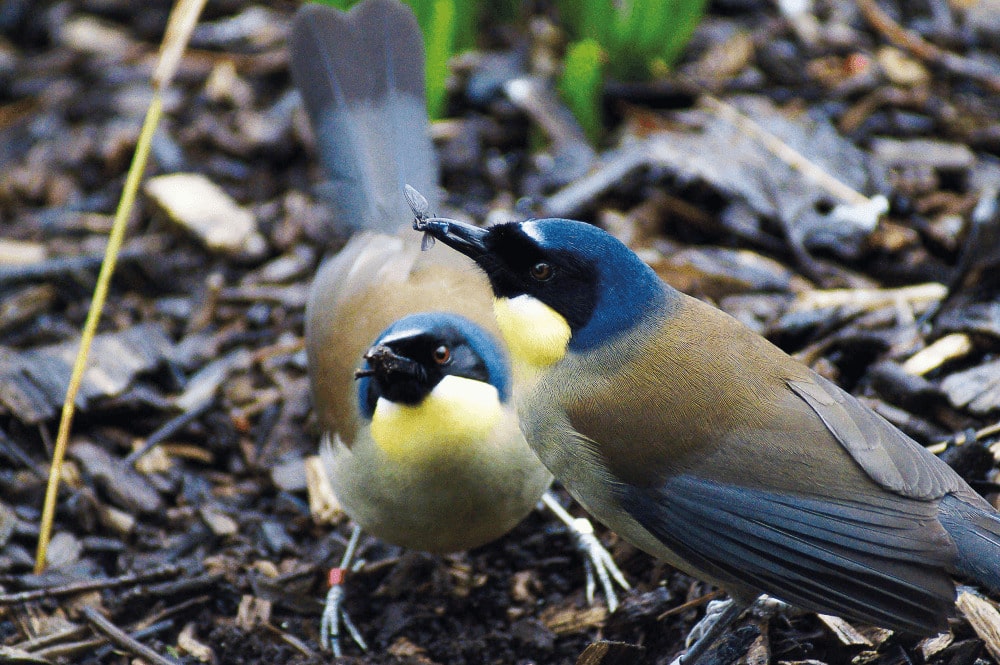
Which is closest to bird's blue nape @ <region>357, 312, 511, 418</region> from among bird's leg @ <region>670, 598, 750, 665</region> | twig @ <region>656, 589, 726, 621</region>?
twig @ <region>656, 589, 726, 621</region>

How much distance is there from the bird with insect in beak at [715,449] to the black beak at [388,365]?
0.33m

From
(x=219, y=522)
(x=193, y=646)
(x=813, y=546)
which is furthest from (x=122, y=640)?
(x=813, y=546)

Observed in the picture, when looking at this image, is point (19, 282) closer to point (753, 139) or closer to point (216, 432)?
point (216, 432)

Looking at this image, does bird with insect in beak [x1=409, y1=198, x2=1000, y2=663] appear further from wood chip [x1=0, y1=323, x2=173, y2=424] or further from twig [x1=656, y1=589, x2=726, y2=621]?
wood chip [x1=0, y1=323, x2=173, y2=424]

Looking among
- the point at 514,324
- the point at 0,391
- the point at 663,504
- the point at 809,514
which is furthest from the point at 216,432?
the point at 809,514

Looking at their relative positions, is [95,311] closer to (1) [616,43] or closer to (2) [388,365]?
(2) [388,365]

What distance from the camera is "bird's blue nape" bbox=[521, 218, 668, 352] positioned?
10.2 feet

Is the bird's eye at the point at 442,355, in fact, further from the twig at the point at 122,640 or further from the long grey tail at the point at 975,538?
the long grey tail at the point at 975,538

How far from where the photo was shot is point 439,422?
3.54 m

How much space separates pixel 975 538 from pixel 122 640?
8.51 ft

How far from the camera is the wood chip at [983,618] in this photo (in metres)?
2.94

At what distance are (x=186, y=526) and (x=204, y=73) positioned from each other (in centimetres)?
305

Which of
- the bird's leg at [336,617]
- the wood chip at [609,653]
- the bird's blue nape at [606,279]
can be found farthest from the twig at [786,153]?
the bird's leg at [336,617]

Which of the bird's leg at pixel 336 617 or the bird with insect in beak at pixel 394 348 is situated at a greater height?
the bird with insect in beak at pixel 394 348
